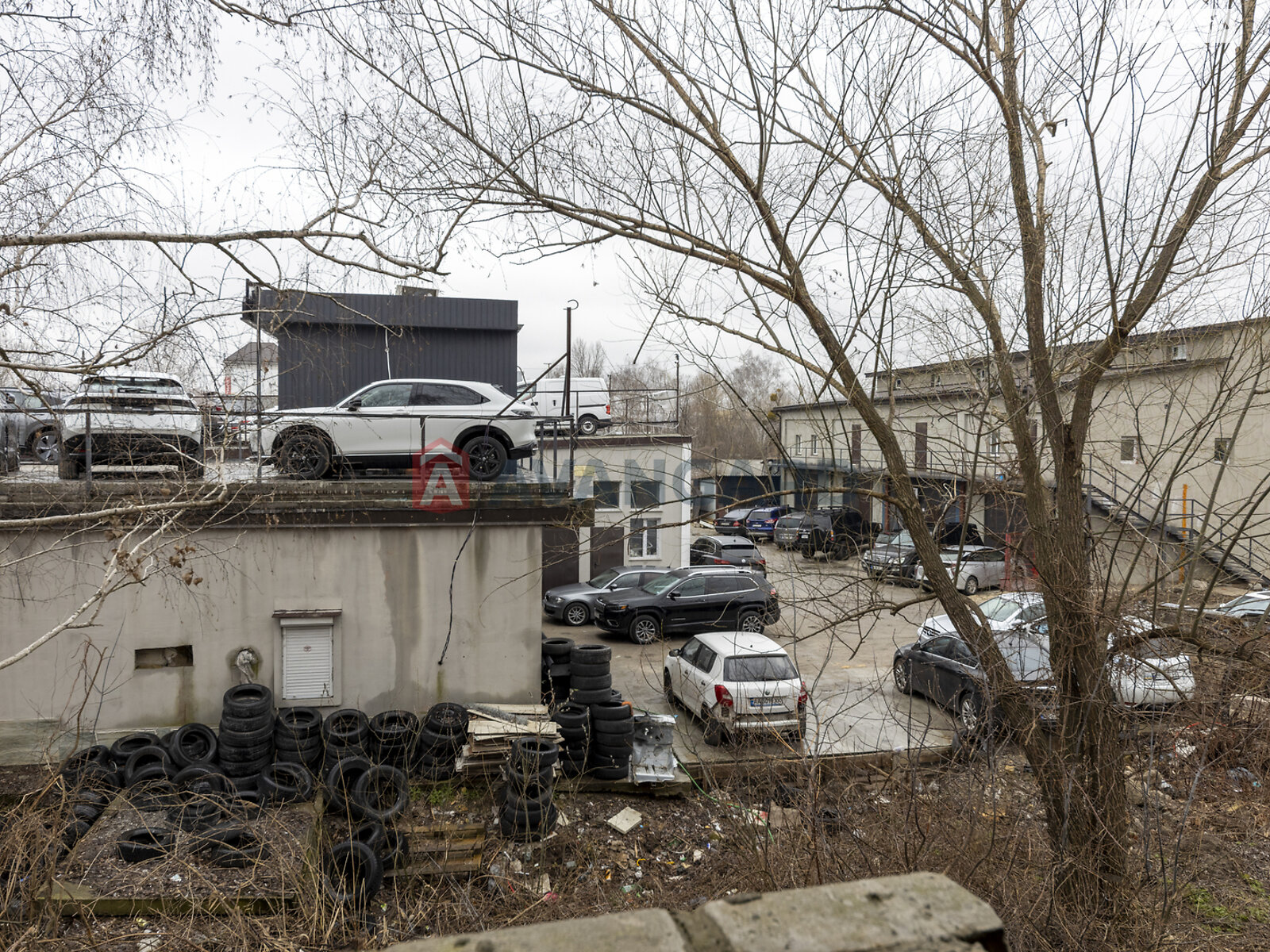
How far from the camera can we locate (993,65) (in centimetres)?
618

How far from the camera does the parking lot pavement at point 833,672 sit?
6.61 m

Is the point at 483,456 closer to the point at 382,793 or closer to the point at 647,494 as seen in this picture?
the point at 647,494

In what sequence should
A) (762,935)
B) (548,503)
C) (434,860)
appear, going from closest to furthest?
(762,935)
(434,860)
(548,503)

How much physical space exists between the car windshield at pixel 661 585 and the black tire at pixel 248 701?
9544mm

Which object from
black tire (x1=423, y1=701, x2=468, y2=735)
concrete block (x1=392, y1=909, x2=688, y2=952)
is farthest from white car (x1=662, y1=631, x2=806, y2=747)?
concrete block (x1=392, y1=909, x2=688, y2=952)

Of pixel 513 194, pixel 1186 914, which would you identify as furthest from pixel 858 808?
pixel 513 194

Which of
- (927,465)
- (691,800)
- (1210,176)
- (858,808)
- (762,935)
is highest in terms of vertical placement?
(1210,176)

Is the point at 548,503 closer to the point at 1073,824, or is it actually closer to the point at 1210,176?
the point at 1073,824

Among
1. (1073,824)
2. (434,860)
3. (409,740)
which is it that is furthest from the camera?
(409,740)

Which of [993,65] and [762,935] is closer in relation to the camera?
[762,935]

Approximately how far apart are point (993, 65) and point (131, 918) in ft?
32.3

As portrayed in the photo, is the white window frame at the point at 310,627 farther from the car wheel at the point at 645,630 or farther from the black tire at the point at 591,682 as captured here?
the car wheel at the point at 645,630

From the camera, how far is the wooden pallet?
8359mm

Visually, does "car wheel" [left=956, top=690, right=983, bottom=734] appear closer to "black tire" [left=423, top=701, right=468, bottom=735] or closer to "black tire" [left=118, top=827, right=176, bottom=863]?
"black tire" [left=423, top=701, right=468, bottom=735]
